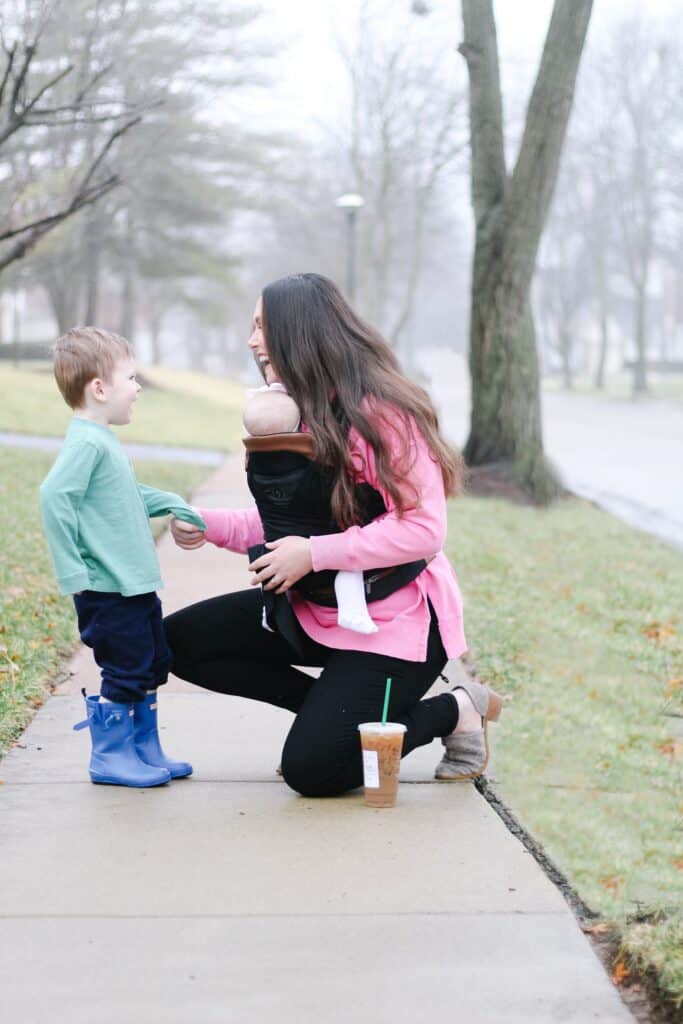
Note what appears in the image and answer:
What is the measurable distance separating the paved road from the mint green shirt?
8.29 metres

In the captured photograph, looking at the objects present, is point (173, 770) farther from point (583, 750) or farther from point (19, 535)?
point (19, 535)

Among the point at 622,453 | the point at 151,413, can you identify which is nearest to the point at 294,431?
the point at 622,453

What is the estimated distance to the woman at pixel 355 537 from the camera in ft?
13.3

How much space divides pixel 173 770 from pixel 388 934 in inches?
57.3

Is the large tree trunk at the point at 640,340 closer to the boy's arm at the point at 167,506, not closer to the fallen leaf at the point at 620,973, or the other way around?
the boy's arm at the point at 167,506

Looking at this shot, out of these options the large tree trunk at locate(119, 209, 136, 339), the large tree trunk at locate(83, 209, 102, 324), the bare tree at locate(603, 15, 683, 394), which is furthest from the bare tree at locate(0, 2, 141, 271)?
the bare tree at locate(603, 15, 683, 394)

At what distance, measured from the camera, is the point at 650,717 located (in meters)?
6.00

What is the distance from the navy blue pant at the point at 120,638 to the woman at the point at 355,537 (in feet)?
1.03

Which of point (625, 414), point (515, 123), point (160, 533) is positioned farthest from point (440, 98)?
point (160, 533)

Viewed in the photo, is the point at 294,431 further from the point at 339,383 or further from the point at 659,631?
the point at 659,631

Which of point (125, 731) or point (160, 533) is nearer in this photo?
point (125, 731)

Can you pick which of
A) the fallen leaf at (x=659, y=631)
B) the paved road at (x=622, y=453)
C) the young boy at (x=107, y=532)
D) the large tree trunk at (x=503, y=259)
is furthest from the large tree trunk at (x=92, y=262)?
the young boy at (x=107, y=532)

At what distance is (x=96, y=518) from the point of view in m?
4.15

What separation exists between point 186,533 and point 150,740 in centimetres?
69
